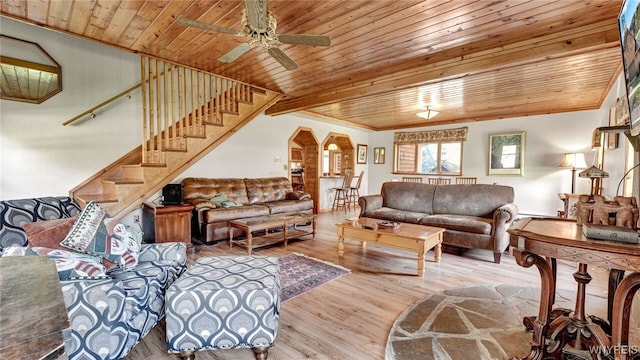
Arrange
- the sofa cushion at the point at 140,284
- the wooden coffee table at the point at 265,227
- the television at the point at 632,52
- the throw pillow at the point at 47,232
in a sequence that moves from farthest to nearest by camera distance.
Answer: the wooden coffee table at the point at 265,227, the throw pillow at the point at 47,232, the sofa cushion at the point at 140,284, the television at the point at 632,52

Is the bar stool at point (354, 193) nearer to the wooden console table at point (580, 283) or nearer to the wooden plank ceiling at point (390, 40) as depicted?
the wooden plank ceiling at point (390, 40)

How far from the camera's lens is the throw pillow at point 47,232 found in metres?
1.66

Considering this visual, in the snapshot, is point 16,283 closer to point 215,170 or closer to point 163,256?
point 163,256

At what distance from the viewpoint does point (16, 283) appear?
0.87m

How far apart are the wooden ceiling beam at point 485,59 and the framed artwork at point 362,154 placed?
4.11 metres

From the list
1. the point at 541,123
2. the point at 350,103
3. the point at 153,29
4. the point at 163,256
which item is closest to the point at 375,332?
the point at 163,256

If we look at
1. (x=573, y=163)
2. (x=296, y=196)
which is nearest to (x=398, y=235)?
(x=296, y=196)

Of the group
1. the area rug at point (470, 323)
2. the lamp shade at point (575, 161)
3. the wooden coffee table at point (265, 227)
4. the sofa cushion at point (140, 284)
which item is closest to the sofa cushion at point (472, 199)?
the area rug at point (470, 323)

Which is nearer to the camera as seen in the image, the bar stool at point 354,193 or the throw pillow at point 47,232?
the throw pillow at point 47,232

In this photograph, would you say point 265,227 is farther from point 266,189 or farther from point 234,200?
point 266,189

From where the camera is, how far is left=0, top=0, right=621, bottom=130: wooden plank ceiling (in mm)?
2320

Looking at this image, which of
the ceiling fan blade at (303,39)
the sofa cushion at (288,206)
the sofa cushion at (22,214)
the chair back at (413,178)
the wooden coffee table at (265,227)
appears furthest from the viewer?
the chair back at (413,178)

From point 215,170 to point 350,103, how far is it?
9.76ft

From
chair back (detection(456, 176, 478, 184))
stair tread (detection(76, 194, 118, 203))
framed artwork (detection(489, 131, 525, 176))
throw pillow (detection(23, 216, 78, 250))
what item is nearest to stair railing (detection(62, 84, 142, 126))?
stair tread (detection(76, 194, 118, 203))
